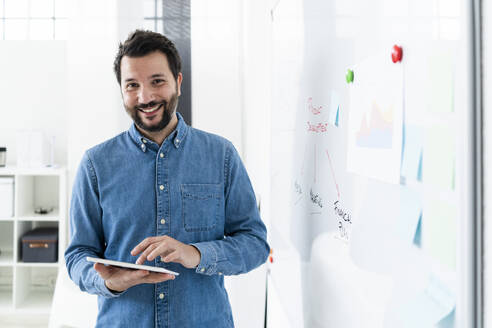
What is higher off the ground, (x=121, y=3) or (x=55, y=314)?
(x=121, y=3)

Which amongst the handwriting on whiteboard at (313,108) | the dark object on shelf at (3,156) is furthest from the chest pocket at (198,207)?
the dark object on shelf at (3,156)

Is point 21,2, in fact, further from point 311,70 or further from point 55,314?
point 311,70

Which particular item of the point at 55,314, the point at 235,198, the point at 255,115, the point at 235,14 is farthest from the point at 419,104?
the point at 235,14

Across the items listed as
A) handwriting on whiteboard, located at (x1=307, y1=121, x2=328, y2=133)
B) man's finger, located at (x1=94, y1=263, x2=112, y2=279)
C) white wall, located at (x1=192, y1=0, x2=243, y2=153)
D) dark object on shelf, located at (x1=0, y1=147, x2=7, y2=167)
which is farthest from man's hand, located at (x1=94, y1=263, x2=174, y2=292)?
dark object on shelf, located at (x1=0, y1=147, x2=7, y2=167)

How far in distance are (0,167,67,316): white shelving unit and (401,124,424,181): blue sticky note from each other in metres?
2.69

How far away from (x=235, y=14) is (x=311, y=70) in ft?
6.38

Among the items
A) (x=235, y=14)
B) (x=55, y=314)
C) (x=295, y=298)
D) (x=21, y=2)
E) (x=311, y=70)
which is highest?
(x=21, y=2)

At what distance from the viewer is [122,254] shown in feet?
3.57

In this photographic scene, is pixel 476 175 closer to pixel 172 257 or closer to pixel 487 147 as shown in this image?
pixel 487 147

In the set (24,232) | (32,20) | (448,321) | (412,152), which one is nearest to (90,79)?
(32,20)

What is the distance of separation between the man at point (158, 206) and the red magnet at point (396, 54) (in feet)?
2.13

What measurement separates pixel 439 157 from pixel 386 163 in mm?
132

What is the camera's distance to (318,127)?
1003mm

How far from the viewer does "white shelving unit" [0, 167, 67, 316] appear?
113 inches
